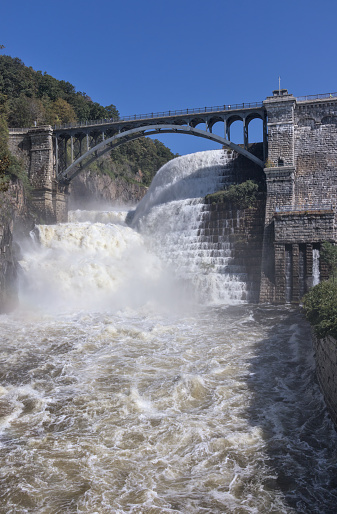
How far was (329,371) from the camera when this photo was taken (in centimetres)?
871

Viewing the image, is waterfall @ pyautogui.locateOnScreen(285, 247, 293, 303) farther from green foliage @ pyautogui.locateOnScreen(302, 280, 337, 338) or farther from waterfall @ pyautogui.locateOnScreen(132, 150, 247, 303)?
green foliage @ pyautogui.locateOnScreen(302, 280, 337, 338)

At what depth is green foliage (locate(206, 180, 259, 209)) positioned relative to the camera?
87.3 feet

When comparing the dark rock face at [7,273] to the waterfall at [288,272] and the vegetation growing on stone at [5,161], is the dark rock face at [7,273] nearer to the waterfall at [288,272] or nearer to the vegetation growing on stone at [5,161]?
the vegetation growing on stone at [5,161]

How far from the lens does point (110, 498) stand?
6.26 meters

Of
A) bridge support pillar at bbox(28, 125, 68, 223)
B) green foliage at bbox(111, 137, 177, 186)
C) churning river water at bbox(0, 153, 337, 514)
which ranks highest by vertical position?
green foliage at bbox(111, 137, 177, 186)

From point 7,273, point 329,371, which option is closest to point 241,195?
point 7,273

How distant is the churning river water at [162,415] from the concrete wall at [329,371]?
1.02ft

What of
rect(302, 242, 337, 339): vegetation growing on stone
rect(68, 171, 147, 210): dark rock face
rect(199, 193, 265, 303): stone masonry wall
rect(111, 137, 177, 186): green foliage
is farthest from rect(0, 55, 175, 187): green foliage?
rect(302, 242, 337, 339): vegetation growing on stone

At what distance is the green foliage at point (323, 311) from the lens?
344 inches

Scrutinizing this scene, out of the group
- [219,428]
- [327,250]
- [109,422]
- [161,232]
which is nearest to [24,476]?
[109,422]

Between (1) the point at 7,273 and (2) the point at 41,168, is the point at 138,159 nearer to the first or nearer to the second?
(2) the point at 41,168

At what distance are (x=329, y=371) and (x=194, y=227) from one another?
19.6m

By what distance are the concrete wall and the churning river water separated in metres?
0.31

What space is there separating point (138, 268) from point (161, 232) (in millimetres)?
3765
